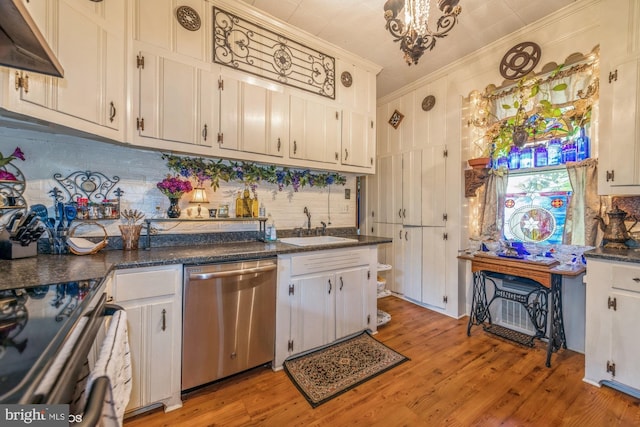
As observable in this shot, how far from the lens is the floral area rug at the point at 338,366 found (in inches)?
70.8

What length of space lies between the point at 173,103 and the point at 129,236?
40.8 inches

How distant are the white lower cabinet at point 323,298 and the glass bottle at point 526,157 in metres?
1.84

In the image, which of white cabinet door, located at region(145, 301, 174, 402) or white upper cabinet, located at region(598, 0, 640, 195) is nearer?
white cabinet door, located at region(145, 301, 174, 402)

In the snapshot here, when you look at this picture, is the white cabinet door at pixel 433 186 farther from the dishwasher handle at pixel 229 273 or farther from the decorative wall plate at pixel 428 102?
the dishwasher handle at pixel 229 273

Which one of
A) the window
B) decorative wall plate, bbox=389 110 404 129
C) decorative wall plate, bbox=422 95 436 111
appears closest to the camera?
the window

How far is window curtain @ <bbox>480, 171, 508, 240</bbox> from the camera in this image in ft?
9.37

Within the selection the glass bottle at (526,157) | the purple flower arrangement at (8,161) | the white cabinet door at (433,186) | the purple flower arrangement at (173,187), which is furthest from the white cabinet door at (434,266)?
the purple flower arrangement at (8,161)

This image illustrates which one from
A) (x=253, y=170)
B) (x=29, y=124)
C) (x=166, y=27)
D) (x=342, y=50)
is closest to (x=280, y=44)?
(x=342, y=50)

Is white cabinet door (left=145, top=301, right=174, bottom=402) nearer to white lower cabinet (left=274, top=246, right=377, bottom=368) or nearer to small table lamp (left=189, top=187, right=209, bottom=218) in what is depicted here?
white lower cabinet (left=274, top=246, right=377, bottom=368)

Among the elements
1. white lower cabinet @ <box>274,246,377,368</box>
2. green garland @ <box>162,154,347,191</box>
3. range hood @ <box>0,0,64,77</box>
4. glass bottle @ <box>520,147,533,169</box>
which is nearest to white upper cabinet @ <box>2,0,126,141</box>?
range hood @ <box>0,0,64,77</box>

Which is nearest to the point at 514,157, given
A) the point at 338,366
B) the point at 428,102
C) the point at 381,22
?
the point at 428,102

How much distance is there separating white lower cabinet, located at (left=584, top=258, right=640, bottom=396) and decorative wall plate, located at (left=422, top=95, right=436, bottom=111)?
2.28 meters

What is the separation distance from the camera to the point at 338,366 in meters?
2.05

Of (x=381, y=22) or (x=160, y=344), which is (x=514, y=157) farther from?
(x=160, y=344)
